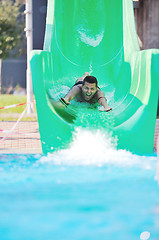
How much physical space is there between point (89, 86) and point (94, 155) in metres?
0.89

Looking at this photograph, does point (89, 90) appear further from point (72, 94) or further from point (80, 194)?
point (80, 194)

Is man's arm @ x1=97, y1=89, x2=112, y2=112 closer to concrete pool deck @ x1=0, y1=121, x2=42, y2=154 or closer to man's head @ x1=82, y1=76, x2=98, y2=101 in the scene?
man's head @ x1=82, y1=76, x2=98, y2=101

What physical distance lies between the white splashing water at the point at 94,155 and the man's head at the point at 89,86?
58cm

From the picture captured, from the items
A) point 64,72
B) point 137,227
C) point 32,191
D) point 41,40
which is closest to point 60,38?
point 64,72

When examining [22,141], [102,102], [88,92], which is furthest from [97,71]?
[22,141]

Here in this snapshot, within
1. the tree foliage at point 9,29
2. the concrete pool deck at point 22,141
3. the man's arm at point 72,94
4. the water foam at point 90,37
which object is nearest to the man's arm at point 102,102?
the man's arm at point 72,94

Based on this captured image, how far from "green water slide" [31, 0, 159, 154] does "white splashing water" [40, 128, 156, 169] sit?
0.08 metres

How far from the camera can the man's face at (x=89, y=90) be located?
4.13 m

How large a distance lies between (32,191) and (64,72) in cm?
257

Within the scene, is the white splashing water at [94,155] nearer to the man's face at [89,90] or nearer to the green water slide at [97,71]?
the green water slide at [97,71]

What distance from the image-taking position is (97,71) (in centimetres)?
509

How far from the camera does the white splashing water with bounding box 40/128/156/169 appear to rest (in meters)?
3.40

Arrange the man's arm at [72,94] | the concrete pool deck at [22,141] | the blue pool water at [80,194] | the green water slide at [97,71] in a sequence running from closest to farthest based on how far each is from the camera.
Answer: the blue pool water at [80,194], the green water slide at [97,71], the concrete pool deck at [22,141], the man's arm at [72,94]

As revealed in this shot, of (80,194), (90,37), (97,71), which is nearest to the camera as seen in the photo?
(80,194)
